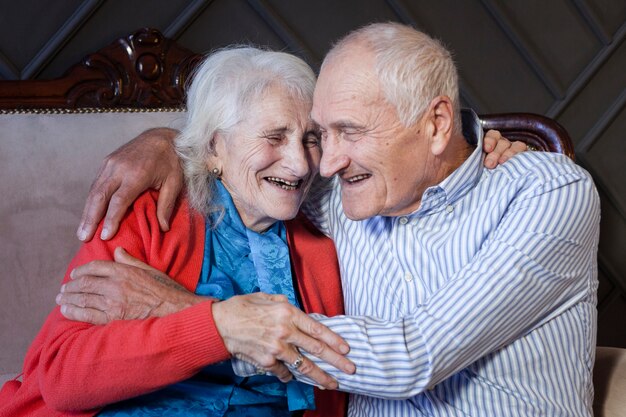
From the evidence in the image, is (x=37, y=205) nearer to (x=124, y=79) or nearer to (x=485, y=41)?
(x=124, y=79)

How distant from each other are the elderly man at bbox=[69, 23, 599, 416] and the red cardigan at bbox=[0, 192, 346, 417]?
0.18 m

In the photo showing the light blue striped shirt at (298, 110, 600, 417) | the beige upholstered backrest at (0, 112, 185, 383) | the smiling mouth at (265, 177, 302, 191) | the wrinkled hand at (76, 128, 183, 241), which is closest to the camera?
the light blue striped shirt at (298, 110, 600, 417)

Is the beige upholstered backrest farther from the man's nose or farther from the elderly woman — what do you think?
the man's nose

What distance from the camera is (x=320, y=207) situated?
Result: 6.29ft

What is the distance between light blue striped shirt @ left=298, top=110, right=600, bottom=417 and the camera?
140cm

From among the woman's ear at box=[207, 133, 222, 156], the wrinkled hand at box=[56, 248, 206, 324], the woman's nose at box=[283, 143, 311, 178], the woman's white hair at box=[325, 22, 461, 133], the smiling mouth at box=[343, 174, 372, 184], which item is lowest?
→ the wrinkled hand at box=[56, 248, 206, 324]

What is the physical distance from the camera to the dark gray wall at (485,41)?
95.5 inches

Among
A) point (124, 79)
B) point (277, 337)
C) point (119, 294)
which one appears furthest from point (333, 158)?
point (124, 79)

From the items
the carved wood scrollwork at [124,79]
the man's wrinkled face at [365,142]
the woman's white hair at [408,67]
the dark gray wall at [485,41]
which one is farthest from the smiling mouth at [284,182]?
the dark gray wall at [485,41]

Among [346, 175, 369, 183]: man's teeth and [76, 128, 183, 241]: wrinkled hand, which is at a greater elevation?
[76, 128, 183, 241]: wrinkled hand

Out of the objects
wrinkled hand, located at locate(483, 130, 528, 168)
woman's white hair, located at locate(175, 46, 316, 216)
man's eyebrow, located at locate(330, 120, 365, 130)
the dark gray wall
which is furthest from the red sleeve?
the dark gray wall

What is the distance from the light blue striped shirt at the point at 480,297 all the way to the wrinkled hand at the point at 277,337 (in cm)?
2

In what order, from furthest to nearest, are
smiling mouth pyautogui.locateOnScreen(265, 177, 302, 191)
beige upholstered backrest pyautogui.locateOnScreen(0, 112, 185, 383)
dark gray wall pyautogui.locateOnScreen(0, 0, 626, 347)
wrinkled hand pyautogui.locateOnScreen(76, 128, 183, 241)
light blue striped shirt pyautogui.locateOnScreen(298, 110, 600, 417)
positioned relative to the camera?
dark gray wall pyautogui.locateOnScreen(0, 0, 626, 347)
beige upholstered backrest pyautogui.locateOnScreen(0, 112, 185, 383)
smiling mouth pyautogui.locateOnScreen(265, 177, 302, 191)
wrinkled hand pyautogui.locateOnScreen(76, 128, 183, 241)
light blue striped shirt pyautogui.locateOnScreen(298, 110, 600, 417)

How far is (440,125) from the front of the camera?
1.59 m
